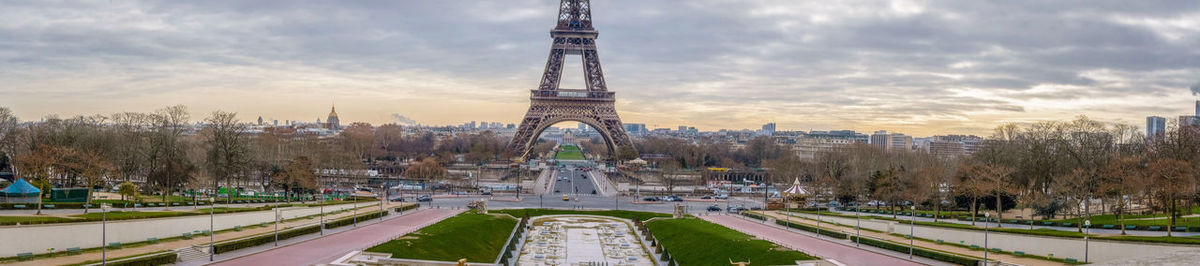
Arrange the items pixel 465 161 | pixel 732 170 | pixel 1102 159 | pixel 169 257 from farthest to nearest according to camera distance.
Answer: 1. pixel 465 161
2. pixel 732 170
3. pixel 1102 159
4. pixel 169 257

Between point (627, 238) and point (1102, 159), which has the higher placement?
point (1102, 159)

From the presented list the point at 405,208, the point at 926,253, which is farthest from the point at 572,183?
the point at 926,253

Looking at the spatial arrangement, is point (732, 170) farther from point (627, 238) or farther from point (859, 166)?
point (627, 238)

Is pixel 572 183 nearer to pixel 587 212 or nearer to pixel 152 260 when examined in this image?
pixel 587 212

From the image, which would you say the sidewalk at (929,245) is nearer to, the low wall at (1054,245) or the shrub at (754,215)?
the low wall at (1054,245)

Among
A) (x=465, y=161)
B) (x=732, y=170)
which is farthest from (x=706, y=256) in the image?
(x=465, y=161)

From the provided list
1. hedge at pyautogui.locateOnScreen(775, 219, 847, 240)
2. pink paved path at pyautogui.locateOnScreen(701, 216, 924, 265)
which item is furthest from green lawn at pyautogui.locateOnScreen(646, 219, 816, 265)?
hedge at pyautogui.locateOnScreen(775, 219, 847, 240)
